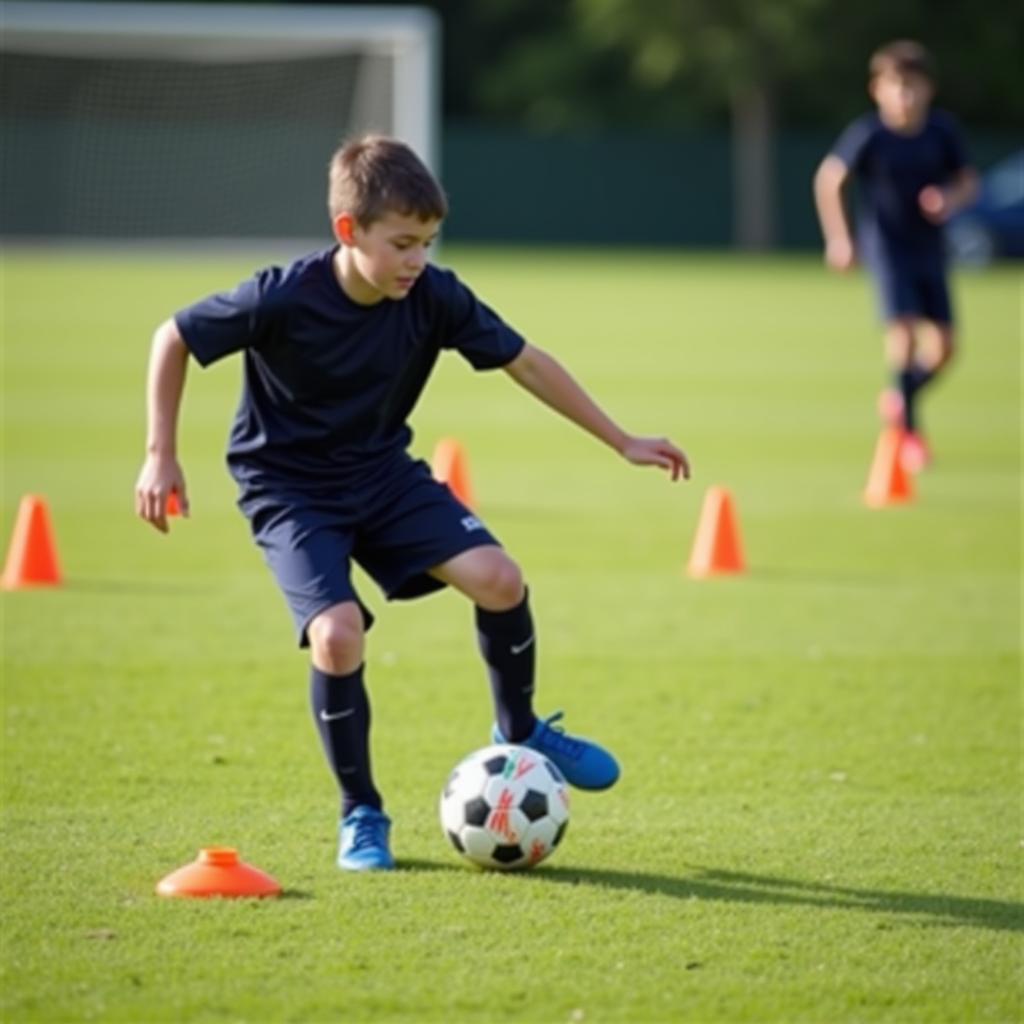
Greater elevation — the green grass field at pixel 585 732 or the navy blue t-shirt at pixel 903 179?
the navy blue t-shirt at pixel 903 179

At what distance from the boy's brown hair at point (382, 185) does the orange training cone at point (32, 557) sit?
15.1ft

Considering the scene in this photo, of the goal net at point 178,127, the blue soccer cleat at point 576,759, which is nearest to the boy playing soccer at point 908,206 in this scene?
the blue soccer cleat at point 576,759

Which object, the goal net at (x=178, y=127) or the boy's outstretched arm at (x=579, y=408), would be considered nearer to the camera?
the boy's outstretched arm at (x=579, y=408)

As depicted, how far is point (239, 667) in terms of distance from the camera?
870 centimetres

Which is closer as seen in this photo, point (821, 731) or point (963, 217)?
point (821, 731)

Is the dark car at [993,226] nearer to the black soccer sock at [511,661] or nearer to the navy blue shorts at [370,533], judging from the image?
the black soccer sock at [511,661]

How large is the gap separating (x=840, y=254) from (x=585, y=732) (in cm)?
788

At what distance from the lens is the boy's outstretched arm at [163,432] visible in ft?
19.1

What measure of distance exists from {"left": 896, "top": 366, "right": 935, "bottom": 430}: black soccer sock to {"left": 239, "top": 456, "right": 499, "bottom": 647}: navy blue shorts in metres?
9.23

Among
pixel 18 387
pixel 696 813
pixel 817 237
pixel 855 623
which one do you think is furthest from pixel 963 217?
pixel 696 813

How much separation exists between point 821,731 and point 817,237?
46867 millimetres

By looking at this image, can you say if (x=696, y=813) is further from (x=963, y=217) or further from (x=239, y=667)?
(x=963, y=217)

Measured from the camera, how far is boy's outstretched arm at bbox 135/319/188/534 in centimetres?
583

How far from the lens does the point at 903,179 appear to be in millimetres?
15531
